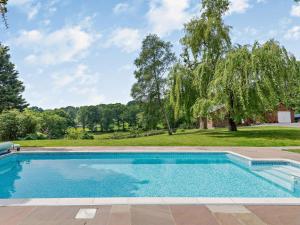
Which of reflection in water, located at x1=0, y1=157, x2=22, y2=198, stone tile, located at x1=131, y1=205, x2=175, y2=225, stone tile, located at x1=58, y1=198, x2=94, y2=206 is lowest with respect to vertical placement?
reflection in water, located at x1=0, y1=157, x2=22, y2=198

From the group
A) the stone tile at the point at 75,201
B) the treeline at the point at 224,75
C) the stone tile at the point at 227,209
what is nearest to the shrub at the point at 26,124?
the treeline at the point at 224,75

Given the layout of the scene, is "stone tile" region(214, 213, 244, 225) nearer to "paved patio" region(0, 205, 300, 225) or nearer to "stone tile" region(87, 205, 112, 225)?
"paved patio" region(0, 205, 300, 225)

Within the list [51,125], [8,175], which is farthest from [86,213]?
[51,125]

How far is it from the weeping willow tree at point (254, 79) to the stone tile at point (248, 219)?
14.4 meters

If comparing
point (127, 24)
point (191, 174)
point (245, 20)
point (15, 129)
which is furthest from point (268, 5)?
point (15, 129)

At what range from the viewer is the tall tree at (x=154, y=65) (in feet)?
99.8

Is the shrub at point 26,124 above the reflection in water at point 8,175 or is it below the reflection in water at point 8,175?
above

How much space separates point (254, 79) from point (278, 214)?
601 inches

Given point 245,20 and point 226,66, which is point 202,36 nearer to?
point 226,66

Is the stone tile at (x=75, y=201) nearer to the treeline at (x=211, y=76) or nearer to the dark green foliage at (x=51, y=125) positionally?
the treeline at (x=211, y=76)

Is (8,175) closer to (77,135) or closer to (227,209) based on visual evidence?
(227,209)

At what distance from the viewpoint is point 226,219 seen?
4.54 metres

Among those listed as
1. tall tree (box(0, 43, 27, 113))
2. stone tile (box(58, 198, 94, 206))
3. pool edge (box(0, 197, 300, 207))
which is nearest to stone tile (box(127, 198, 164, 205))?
pool edge (box(0, 197, 300, 207))

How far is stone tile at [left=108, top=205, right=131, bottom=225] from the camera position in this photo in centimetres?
433
